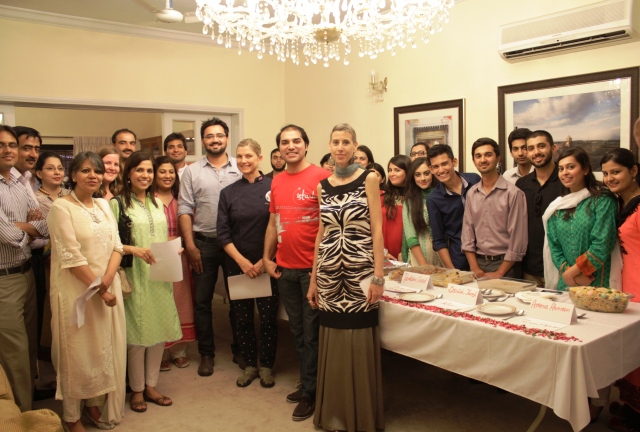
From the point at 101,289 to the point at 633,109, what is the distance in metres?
3.75

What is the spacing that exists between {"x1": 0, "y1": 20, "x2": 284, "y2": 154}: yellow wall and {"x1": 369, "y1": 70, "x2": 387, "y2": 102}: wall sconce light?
1.72m

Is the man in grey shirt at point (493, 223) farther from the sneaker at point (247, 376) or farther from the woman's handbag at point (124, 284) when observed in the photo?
the woman's handbag at point (124, 284)

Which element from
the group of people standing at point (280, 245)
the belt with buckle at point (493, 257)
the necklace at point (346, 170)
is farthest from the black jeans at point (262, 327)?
the belt with buckle at point (493, 257)

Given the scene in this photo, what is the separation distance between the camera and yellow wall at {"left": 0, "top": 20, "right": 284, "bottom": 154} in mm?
4980

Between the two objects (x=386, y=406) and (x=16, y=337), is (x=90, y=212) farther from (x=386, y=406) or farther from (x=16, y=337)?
(x=386, y=406)

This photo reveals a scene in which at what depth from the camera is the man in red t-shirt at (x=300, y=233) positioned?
277cm

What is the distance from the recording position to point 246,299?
10.6 ft

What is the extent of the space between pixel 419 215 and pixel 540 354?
1.50m

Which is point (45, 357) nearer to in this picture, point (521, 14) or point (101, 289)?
point (101, 289)

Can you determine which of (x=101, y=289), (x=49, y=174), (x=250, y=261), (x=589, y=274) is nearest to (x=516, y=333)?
(x=589, y=274)

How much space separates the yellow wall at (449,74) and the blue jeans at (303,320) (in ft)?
8.27

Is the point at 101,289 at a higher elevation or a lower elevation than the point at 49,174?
lower

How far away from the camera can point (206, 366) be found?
11.3ft

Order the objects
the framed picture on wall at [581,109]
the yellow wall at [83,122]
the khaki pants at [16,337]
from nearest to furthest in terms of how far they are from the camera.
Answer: the khaki pants at [16,337] → the framed picture on wall at [581,109] → the yellow wall at [83,122]
